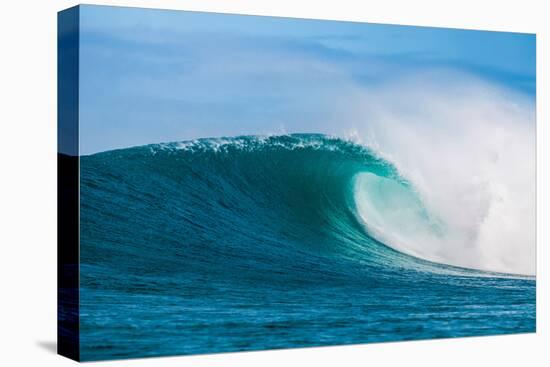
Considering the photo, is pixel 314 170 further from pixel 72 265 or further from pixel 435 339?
pixel 72 265

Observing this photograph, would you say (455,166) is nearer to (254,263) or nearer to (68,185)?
(254,263)

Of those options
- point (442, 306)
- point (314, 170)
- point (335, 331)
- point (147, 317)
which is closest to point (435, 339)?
point (442, 306)

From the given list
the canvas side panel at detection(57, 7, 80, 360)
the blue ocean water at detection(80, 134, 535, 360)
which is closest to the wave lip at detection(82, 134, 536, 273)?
the blue ocean water at detection(80, 134, 535, 360)

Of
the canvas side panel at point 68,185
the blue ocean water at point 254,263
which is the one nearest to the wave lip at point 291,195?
the blue ocean water at point 254,263

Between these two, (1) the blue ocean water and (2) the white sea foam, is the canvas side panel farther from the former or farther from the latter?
(2) the white sea foam

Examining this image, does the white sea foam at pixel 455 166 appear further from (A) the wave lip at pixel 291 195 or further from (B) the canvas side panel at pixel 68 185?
(B) the canvas side panel at pixel 68 185

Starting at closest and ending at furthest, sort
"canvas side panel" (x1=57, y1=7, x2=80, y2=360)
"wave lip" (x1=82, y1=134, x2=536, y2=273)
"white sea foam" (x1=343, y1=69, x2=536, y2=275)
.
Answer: "canvas side panel" (x1=57, y1=7, x2=80, y2=360), "wave lip" (x1=82, y1=134, x2=536, y2=273), "white sea foam" (x1=343, y1=69, x2=536, y2=275)
